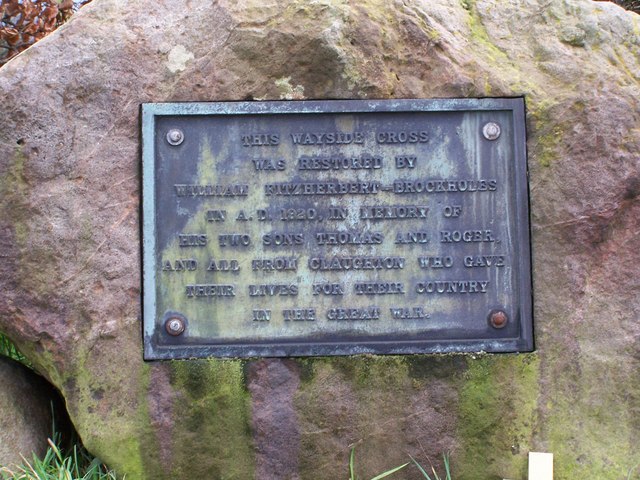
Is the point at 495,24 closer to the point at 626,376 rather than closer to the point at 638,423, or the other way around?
the point at 626,376

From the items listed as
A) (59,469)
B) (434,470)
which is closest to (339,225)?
(434,470)

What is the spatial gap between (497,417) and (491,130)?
118 centimetres

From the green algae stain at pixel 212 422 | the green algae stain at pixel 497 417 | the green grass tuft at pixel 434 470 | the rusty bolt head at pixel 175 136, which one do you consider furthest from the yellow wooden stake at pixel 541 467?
the rusty bolt head at pixel 175 136

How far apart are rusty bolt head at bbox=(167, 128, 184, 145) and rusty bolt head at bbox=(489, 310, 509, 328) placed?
149cm

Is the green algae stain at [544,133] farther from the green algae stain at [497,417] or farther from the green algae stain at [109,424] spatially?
the green algae stain at [109,424]

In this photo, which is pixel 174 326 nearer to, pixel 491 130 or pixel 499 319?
pixel 499 319

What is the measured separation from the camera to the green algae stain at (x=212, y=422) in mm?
2936

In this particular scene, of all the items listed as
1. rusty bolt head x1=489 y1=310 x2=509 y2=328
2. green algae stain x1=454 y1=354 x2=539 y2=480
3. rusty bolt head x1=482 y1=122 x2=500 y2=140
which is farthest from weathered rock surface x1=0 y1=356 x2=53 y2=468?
rusty bolt head x1=482 y1=122 x2=500 y2=140

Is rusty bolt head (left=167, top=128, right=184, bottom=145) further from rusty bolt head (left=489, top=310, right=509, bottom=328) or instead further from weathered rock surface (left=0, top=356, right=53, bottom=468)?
rusty bolt head (left=489, top=310, right=509, bottom=328)

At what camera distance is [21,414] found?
310cm

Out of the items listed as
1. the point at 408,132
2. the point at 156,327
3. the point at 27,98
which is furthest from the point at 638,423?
the point at 27,98

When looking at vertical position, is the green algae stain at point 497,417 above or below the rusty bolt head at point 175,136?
below

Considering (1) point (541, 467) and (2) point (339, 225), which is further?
(2) point (339, 225)

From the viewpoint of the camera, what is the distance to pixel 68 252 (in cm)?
295
